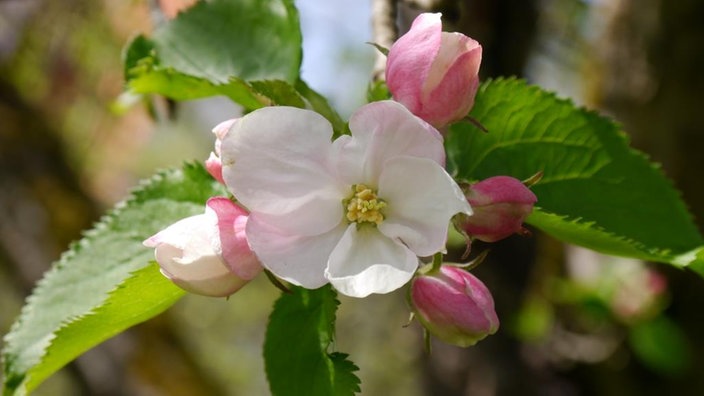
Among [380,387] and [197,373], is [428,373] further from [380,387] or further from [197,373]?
[380,387]

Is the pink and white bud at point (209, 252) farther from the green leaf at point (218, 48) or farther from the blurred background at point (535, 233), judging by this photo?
the blurred background at point (535, 233)

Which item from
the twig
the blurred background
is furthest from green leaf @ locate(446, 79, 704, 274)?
the blurred background

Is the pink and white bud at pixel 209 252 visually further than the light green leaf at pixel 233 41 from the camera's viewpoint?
No

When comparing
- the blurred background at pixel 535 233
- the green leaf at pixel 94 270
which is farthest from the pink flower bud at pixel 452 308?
the blurred background at pixel 535 233

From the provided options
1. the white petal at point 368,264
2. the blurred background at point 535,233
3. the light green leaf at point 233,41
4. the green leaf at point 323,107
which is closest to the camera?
the white petal at point 368,264

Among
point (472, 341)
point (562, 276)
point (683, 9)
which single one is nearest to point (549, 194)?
point (472, 341)

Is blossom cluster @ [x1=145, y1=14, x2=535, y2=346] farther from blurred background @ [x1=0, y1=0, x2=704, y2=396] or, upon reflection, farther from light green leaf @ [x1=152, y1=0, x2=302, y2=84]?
blurred background @ [x1=0, y1=0, x2=704, y2=396]

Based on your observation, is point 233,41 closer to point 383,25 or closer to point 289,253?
point 383,25
